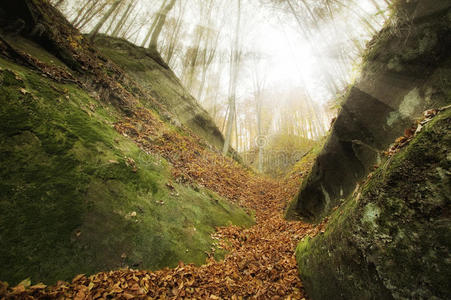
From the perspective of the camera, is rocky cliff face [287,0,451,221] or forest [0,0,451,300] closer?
forest [0,0,451,300]

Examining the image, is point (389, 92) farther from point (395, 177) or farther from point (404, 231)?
point (404, 231)

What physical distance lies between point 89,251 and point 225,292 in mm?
2273

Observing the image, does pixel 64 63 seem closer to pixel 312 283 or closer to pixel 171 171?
pixel 171 171

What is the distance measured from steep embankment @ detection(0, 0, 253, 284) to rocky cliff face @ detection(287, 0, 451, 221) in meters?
3.51

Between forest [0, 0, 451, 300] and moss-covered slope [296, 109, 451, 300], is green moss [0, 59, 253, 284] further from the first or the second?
moss-covered slope [296, 109, 451, 300]

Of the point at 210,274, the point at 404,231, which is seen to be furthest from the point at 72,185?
the point at 404,231

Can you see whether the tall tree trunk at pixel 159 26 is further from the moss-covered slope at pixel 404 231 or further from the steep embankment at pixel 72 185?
the moss-covered slope at pixel 404 231

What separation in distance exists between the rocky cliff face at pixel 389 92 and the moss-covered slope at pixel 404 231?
6.87ft

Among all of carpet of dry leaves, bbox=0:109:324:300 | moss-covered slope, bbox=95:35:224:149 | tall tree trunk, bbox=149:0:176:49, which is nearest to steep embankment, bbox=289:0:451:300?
carpet of dry leaves, bbox=0:109:324:300

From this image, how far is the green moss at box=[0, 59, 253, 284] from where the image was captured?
7.80 ft

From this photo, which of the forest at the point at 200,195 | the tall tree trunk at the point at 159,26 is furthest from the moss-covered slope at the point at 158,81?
the forest at the point at 200,195

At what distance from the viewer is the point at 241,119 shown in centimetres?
3300

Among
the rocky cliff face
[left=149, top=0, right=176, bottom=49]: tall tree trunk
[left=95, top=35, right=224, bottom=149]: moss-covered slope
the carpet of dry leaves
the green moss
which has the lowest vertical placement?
the carpet of dry leaves

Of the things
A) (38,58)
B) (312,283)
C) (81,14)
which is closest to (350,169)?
(312,283)
